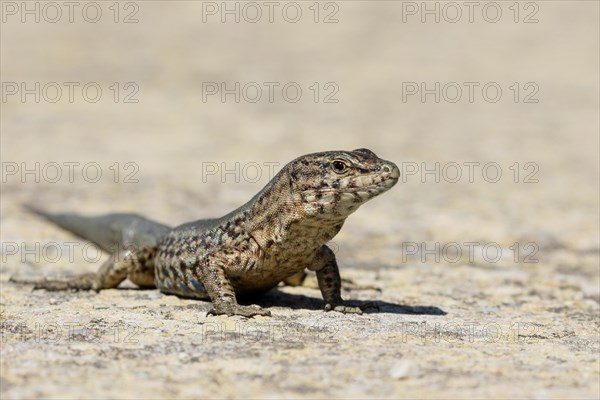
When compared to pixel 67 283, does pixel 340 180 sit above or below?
above

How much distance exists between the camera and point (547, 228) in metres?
12.1

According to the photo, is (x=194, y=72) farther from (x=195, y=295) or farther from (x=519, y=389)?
(x=519, y=389)

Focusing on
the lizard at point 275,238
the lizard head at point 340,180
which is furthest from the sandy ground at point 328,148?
the lizard head at point 340,180

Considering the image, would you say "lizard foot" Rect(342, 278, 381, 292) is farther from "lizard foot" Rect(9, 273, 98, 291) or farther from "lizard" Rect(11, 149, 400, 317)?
"lizard foot" Rect(9, 273, 98, 291)

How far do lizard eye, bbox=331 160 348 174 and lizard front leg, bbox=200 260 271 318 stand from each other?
121 cm

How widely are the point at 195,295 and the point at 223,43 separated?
67.8 ft

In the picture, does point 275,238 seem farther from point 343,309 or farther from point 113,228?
point 113,228

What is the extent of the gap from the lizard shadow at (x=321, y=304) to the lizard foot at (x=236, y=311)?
0.68 meters

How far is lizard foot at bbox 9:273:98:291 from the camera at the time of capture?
27.1 ft

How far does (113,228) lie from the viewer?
10008 millimetres

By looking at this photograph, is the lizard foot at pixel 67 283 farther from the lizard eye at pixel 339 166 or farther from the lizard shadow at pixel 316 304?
the lizard eye at pixel 339 166

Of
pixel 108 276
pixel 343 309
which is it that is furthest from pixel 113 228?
pixel 343 309

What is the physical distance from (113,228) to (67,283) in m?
1.73

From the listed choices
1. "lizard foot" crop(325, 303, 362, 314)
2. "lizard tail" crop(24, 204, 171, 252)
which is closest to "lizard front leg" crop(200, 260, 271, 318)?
"lizard foot" crop(325, 303, 362, 314)
